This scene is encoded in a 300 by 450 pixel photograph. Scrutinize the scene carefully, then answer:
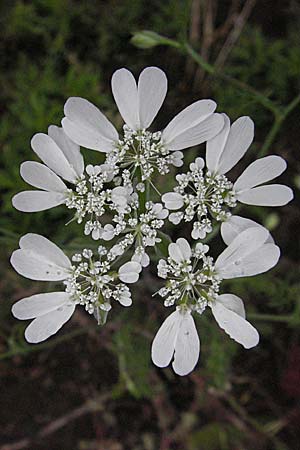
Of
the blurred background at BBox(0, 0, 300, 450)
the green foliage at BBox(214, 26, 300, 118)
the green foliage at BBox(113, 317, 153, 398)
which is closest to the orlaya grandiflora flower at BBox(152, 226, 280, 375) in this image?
the green foliage at BBox(113, 317, 153, 398)

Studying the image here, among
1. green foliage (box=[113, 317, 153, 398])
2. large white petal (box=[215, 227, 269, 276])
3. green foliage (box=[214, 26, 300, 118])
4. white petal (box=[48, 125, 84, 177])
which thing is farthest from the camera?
green foliage (box=[214, 26, 300, 118])

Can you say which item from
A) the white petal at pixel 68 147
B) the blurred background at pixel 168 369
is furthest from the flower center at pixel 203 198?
the blurred background at pixel 168 369

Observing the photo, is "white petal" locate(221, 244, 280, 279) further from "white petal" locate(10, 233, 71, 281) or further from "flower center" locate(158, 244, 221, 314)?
"white petal" locate(10, 233, 71, 281)

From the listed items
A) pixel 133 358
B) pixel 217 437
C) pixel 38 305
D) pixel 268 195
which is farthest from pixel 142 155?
pixel 217 437

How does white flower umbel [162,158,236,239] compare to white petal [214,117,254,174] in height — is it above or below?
below

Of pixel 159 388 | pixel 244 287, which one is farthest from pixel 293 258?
pixel 159 388

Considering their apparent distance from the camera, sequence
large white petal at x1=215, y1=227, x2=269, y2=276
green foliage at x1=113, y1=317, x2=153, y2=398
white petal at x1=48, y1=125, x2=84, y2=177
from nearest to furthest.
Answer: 1. large white petal at x1=215, y1=227, x2=269, y2=276
2. white petal at x1=48, y1=125, x2=84, y2=177
3. green foliage at x1=113, y1=317, x2=153, y2=398
